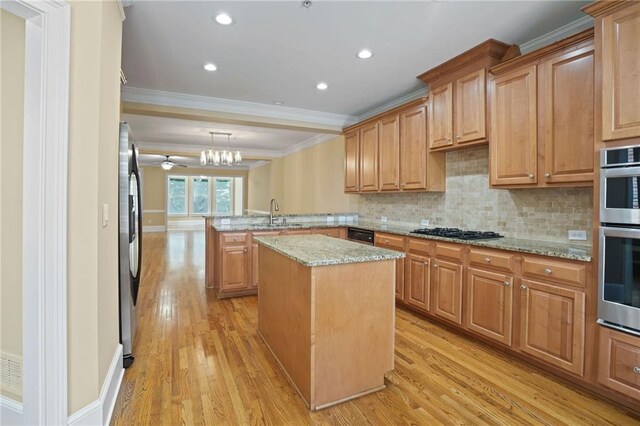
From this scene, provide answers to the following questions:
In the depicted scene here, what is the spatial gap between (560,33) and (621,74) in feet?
3.29

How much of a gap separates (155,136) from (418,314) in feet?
20.8

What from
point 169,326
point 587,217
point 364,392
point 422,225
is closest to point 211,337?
point 169,326

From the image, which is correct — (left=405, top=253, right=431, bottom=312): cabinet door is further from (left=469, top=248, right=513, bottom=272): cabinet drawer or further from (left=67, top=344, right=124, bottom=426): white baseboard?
(left=67, top=344, right=124, bottom=426): white baseboard

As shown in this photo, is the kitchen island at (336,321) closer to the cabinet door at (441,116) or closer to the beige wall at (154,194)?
the cabinet door at (441,116)

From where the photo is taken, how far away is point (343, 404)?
6.38ft

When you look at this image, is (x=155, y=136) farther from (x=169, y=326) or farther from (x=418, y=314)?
(x=418, y=314)

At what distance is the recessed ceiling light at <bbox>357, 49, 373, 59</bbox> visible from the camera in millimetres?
2992

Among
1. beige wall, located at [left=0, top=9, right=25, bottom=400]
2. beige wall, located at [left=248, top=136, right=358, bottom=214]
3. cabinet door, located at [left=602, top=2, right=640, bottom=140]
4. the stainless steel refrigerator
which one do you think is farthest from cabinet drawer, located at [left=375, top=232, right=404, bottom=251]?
beige wall, located at [left=0, top=9, right=25, bottom=400]

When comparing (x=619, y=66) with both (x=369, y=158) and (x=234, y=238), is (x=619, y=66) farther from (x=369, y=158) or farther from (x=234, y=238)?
(x=234, y=238)

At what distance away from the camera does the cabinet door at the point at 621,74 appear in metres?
1.83

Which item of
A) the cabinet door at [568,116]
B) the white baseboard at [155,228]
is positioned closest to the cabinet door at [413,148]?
the cabinet door at [568,116]

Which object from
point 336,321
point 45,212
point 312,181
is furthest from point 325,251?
point 312,181

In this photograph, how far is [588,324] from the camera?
2041mm

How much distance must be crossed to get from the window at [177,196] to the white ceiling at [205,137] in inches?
216
